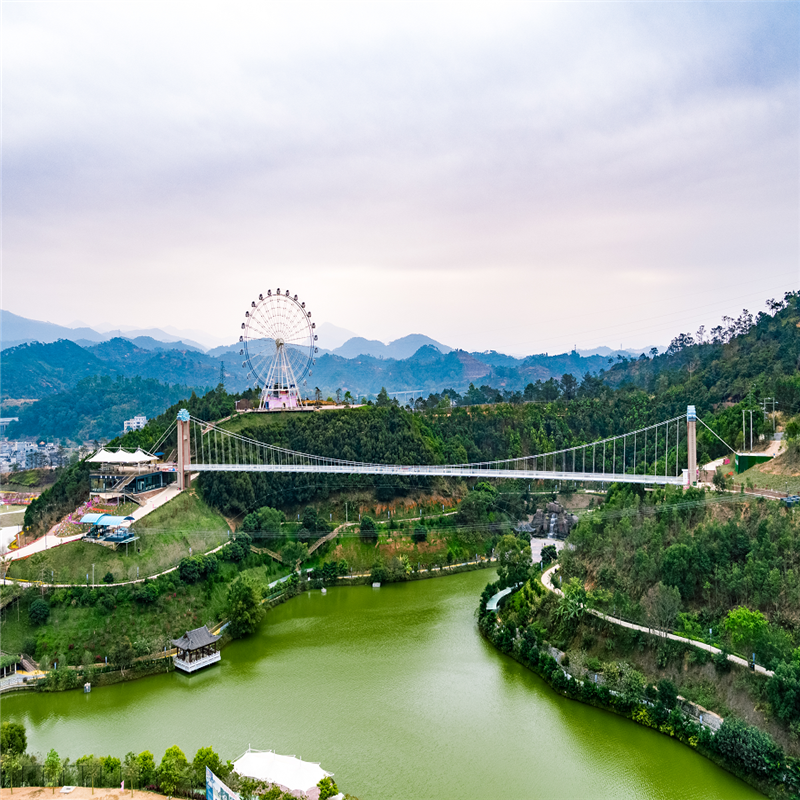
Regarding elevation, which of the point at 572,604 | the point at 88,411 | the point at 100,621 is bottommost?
the point at 100,621

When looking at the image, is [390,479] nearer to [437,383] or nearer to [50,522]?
[50,522]

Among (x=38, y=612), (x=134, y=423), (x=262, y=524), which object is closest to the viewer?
(x=38, y=612)

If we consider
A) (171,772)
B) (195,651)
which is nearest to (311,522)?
(195,651)

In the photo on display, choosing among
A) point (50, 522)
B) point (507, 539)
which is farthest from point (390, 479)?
point (50, 522)

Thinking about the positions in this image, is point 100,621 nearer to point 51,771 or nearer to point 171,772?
point 51,771

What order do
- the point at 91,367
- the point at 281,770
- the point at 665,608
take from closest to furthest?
1. the point at 281,770
2. the point at 665,608
3. the point at 91,367

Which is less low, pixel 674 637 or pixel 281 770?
pixel 674 637
